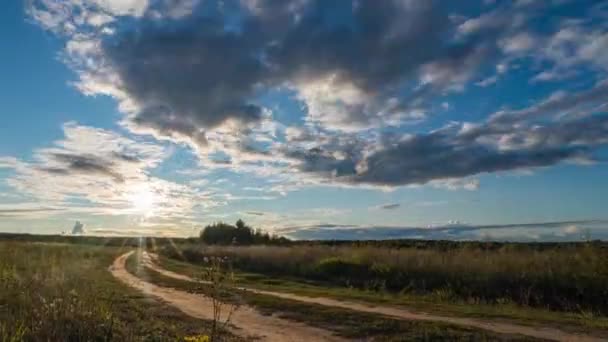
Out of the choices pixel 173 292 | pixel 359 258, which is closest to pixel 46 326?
pixel 173 292

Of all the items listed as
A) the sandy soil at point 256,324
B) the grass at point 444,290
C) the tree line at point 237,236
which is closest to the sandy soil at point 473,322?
the grass at point 444,290

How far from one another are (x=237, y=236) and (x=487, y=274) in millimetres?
56382

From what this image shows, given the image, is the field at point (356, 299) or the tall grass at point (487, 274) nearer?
the field at point (356, 299)

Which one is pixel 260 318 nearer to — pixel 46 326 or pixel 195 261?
pixel 46 326

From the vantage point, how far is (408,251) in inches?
1230

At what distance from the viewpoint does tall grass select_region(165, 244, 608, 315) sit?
20.6 metres

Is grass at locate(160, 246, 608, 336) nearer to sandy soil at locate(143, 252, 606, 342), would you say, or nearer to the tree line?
sandy soil at locate(143, 252, 606, 342)

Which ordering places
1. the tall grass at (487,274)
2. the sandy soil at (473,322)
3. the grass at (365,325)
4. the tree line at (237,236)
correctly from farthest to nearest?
1. the tree line at (237,236)
2. the tall grass at (487,274)
3. the sandy soil at (473,322)
4. the grass at (365,325)

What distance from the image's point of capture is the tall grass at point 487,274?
20562mm

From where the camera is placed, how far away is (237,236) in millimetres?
77375

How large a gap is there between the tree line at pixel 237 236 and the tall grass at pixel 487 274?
4097 centimetres

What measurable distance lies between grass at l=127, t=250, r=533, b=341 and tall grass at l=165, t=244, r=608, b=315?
22.5ft

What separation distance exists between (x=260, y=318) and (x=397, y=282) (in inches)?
495

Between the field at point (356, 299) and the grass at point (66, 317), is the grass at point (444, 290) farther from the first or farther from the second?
the grass at point (66, 317)
